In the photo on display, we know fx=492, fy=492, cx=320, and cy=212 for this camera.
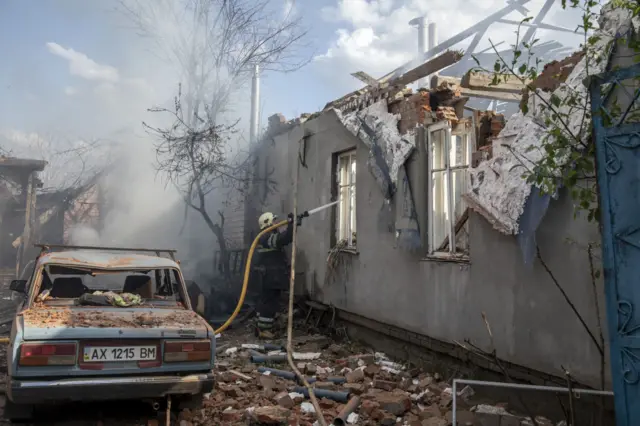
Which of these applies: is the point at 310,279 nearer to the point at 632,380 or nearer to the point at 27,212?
the point at 632,380

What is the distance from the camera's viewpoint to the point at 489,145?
220 inches

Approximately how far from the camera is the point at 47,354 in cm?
397

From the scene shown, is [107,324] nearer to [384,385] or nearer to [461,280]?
[384,385]

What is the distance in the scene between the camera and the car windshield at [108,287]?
5.13 metres

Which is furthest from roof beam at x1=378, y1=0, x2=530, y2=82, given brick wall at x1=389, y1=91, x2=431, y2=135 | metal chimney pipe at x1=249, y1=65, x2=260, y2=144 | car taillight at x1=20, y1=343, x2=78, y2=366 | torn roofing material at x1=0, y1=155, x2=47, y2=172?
torn roofing material at x1=0, y1=155, x2=47, y2=172

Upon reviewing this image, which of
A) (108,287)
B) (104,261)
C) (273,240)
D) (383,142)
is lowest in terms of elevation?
(108,287)

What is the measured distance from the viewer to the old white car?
395 cm

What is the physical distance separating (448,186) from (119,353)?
4.20m

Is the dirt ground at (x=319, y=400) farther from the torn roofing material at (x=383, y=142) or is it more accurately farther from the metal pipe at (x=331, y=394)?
the torn roofing material at (x=383, y=142)

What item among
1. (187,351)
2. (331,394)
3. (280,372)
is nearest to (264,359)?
(280,372)

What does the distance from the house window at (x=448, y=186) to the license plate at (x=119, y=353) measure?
12.1 feet

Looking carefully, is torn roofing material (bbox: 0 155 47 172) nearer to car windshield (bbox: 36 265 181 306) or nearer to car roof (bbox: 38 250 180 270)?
car windshield (bbox: 36 265 181 306)

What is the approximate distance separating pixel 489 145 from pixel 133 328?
165 inches

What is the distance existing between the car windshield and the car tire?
3.54 feet
